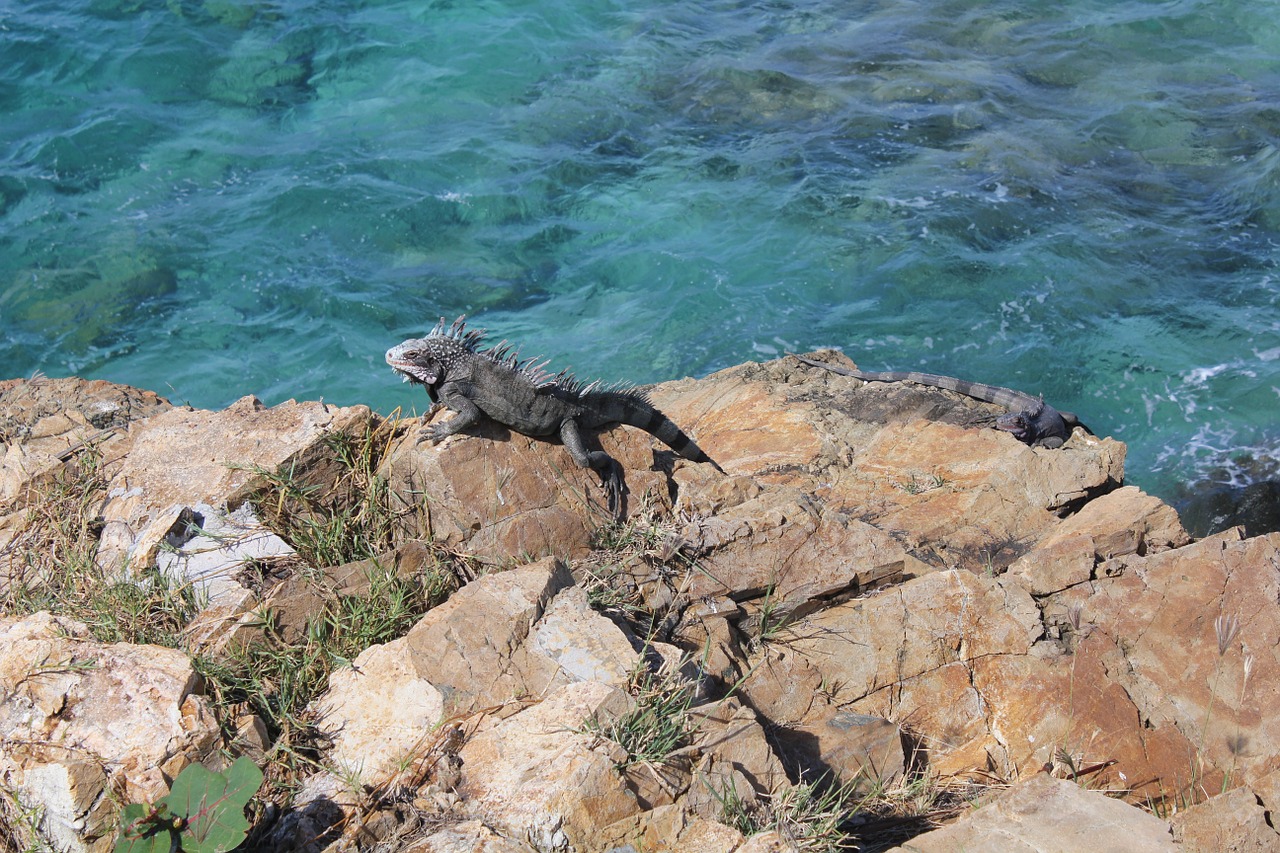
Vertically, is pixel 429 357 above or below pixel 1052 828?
above

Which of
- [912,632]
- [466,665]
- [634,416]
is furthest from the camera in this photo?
[634,416]

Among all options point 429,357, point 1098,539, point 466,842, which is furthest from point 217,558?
point 1098,539

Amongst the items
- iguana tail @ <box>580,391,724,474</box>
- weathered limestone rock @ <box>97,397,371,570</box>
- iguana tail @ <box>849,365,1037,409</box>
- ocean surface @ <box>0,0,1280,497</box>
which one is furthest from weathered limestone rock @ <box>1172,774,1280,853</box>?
ocean surface @ <box>0,0,1280,497</box>

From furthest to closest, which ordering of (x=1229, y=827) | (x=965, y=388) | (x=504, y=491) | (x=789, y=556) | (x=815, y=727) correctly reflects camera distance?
1. (x=965, y=388)
2. (x=504, y=491)
3. (x=789, y=556)
4. (x=815, y=727)
5. (x=1229, y=827)

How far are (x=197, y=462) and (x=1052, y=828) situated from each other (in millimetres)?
4167

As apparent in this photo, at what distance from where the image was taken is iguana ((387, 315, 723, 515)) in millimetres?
5215

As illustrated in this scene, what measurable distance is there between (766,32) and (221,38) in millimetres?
8867

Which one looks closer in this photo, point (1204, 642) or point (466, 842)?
point (466, 842)

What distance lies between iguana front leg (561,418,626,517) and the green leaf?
2400 millimetres

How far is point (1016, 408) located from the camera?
7.90 meters

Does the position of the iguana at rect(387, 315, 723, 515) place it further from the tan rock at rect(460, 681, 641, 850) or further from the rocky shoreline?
the tan rock at rect(460, 681, 641, 850)

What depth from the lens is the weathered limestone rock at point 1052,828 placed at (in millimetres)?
3291

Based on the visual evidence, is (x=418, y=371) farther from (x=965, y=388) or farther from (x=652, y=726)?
(x=965, y=388)

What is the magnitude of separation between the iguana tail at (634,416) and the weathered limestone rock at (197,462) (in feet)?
3.92
